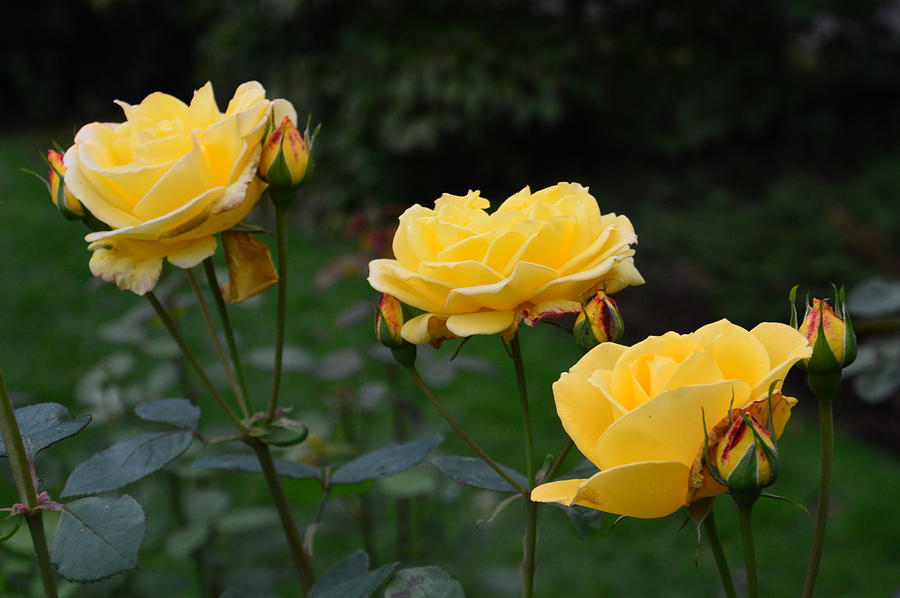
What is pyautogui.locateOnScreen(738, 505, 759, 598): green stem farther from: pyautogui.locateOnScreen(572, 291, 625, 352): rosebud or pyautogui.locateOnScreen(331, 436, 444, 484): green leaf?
pyautogui.locateOnScreen(331, 436, 444, 484): green leaf

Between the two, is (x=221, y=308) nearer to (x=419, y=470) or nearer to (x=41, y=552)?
(x=41, y=552)

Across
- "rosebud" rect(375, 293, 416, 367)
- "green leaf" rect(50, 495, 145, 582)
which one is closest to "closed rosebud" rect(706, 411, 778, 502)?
"rosebud" rect(375, 293, 416, 367)

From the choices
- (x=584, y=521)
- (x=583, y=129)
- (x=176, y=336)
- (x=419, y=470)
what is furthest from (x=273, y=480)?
(x=583, y=129)

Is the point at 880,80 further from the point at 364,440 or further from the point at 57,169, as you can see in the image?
the point at 57,169

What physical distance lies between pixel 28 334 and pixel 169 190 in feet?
10.8

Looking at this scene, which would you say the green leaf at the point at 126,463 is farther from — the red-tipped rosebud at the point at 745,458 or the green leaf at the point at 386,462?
the red-tipped rosebud at the point at 745,458

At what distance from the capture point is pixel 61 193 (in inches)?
24.6

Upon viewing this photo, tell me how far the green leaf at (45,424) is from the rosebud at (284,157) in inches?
7.8

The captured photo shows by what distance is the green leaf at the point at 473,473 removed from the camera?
653 mm

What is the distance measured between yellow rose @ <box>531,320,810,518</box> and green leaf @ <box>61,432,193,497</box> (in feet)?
1.04

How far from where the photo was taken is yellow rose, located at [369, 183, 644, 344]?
55cm

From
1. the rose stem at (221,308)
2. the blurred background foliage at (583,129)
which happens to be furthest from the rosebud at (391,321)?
the blurred background foliage at (583,129)

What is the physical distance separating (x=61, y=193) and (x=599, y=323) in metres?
0.37

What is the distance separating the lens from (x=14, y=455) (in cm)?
54
